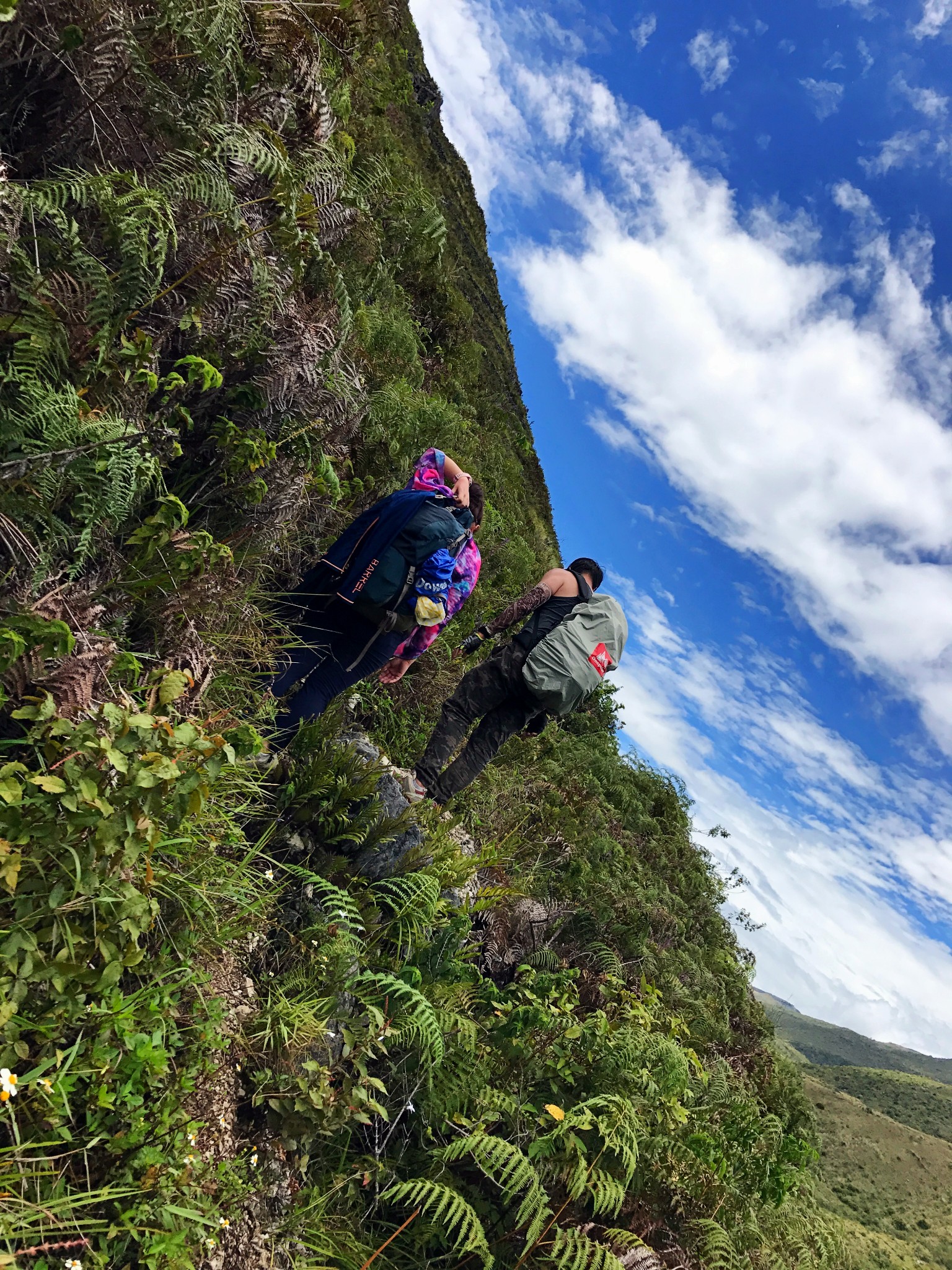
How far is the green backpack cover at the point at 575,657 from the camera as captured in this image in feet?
15.6

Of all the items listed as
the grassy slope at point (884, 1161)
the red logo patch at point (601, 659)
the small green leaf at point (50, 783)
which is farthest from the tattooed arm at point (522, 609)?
the grassy slope at point (884, 1161)

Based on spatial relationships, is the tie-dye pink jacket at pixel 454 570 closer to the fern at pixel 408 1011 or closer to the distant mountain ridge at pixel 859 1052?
the fern at pixel 408 1011

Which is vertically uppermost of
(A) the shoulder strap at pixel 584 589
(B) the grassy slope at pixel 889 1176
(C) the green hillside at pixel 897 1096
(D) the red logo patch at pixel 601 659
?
(A) the shoulder strap at pixel 584 589

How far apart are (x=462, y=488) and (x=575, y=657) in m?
1.43

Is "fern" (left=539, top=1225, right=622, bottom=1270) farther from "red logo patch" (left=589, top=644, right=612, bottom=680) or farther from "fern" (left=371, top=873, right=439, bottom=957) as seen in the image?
"red logo patch" (left=589, top=644, right=612, bottom=680)

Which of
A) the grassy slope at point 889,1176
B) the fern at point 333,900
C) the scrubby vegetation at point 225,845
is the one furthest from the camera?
the grassy slope at point 889,1176

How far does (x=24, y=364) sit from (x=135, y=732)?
1389mm

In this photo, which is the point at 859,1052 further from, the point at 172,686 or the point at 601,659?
the point at 172,686

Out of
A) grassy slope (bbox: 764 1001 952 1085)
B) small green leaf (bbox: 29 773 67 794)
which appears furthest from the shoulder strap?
grassy slope (bbox: 764 1001 952 1085)

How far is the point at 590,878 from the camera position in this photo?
6.84m

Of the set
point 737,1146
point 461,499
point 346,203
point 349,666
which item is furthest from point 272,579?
point 737,1146

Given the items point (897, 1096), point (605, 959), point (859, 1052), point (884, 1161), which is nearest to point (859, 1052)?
point (859, 1052)

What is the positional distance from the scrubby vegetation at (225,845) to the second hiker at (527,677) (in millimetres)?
519

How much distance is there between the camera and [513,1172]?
292 cm
